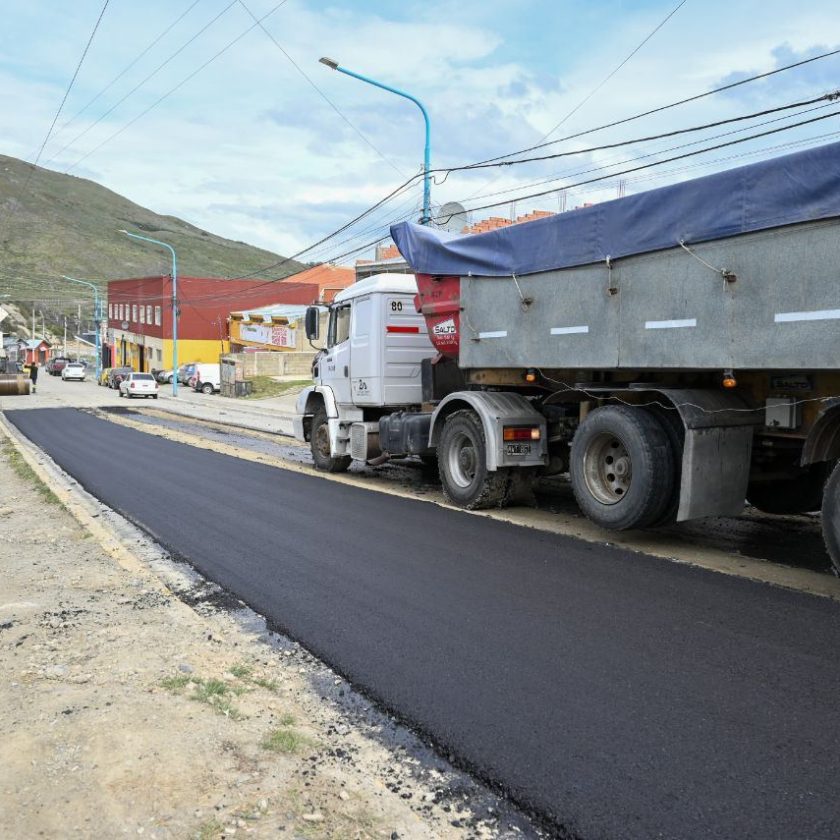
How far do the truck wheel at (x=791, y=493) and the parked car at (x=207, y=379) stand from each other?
4457 centimetres

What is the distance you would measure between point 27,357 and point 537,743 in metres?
106

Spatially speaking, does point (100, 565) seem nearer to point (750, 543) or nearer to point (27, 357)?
point (750, 543)

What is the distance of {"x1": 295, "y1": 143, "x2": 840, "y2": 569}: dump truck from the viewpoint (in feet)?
20.0

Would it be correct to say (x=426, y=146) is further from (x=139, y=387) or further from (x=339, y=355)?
(x=139, y=387)

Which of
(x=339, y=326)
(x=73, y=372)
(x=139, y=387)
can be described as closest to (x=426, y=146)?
(x=339, y=326)

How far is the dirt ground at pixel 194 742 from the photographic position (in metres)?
3.06

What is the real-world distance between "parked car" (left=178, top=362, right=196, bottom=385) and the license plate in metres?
46.5

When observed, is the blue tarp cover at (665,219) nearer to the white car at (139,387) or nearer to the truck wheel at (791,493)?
the truck wheel at (791,493)

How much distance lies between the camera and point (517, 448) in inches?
368

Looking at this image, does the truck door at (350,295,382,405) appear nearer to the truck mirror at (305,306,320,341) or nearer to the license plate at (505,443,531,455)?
the truck mirror at (305,306,320,341)

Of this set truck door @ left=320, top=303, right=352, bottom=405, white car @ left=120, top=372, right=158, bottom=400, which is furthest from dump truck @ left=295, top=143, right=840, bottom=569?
white car @ left=120, top=372, right=158, bottom=400

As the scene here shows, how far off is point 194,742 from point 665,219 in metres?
5.65

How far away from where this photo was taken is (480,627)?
5285mm

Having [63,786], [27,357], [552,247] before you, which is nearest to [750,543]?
[552,247]
